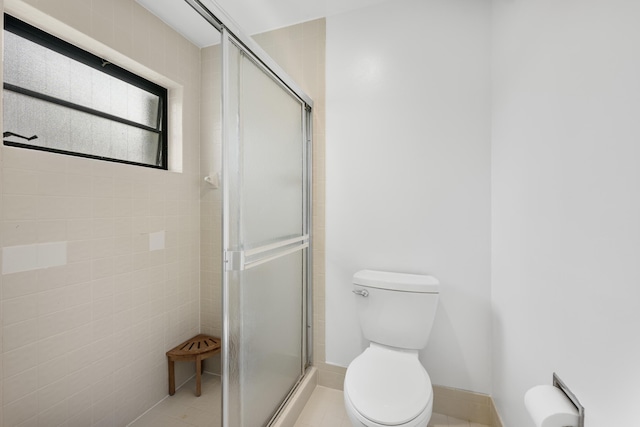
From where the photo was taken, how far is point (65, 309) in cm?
123

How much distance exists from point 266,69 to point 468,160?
1130 millimetres

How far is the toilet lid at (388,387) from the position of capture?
3.18ft

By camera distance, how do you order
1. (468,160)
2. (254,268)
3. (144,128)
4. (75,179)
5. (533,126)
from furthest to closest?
(144,128) → (468,160) → (75,179) → (254,268) → (533,126)

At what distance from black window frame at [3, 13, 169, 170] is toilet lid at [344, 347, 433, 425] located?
172 centimetres

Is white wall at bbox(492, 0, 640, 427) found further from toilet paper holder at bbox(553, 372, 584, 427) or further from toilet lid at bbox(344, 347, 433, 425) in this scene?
toilet lid at bbox(344, 347, 433, 425)

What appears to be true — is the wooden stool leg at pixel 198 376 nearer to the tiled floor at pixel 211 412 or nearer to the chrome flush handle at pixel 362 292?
the tiled floor at pixel 211 412

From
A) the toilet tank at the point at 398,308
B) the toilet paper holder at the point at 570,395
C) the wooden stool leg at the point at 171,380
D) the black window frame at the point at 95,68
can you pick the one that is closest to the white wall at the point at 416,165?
the toilet tank at the point at 398,308

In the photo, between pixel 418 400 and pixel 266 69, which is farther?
pixel 266 69

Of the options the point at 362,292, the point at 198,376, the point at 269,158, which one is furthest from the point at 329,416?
the point at 269,158

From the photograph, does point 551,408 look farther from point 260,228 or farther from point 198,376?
point 198,376

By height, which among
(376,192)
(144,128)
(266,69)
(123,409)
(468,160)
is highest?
(266,69)

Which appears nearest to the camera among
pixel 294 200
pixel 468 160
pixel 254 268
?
pixel 254 268

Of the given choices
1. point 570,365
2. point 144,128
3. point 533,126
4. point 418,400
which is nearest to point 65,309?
point 144,128

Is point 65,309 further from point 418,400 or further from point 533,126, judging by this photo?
point 533,126
